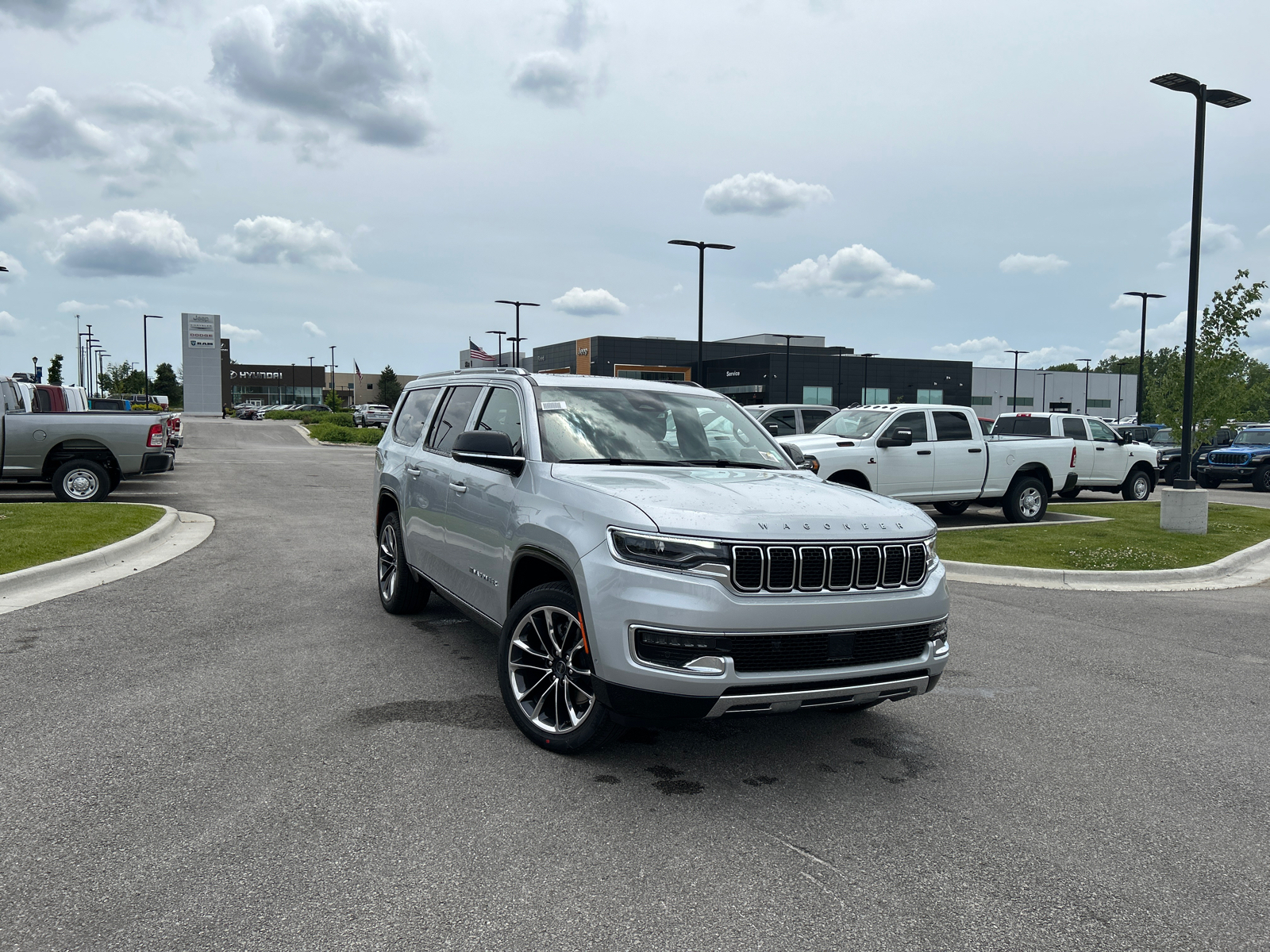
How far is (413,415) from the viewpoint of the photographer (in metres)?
7.55

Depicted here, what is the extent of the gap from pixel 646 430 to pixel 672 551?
163 centimetres

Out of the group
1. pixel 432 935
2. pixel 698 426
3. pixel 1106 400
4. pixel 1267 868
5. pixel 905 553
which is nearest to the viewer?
pixel 432 935

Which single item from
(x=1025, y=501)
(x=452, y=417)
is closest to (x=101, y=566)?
(x=452, y=417)

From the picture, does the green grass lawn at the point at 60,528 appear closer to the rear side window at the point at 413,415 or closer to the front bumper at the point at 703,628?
the rear side window at the point at 413,415

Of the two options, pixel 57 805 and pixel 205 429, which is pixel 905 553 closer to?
pixel 57 805

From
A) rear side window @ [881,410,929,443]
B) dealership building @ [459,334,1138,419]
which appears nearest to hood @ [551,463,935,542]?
rear side window @ [881,410,929,443]

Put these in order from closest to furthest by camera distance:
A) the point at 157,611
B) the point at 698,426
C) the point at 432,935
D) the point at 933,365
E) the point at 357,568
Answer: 1. the point at 432,935
2. the point at 698,426
3. the point at 157,611
4. the point at 357,568
5. the point at 933,365

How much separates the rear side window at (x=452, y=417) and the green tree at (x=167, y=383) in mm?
132675

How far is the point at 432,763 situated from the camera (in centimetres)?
443

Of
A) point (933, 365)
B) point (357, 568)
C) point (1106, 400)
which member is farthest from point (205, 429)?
point (1106, 400)

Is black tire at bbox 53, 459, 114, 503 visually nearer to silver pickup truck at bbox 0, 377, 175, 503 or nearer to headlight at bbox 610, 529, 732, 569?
silver pickup truck at bbox 0, 377, 175, 503

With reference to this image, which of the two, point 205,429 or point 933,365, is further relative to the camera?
point 933,365

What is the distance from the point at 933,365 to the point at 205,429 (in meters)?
72.8

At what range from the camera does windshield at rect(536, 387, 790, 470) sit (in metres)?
5.21
